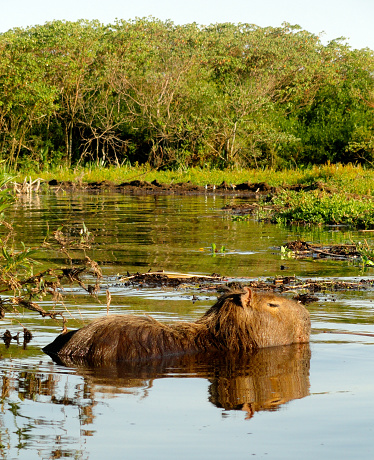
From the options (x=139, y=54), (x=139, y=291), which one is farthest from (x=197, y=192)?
(x=139, y=291)

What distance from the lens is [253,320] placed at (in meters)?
6.38

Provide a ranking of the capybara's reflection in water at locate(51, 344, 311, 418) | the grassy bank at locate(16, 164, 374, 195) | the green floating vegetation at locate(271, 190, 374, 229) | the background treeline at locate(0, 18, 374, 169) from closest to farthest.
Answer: the capybara's reflection in water at locate(51, 344, 311, 418) < the green floating vegetation at locate(271, 190, 374, 229) < the grassy bank at locate(16, 164, 374, 195) < the background treeline at locate(0, 18, 374, 169)

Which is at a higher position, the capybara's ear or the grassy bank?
the grassy bank

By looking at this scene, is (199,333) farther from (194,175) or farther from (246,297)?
(194,175)

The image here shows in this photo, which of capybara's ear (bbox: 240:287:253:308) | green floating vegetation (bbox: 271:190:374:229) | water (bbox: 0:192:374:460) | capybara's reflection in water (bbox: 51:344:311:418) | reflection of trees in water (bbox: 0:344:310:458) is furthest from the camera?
green floating vegetation (bbox: 271:190:374:229)

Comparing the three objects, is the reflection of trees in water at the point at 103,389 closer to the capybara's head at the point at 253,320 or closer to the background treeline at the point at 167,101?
the capybara's head at the point at 253,320

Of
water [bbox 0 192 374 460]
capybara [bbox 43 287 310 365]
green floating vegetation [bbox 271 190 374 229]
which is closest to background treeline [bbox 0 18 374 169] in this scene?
green floating vegetation [bbox 271 190 374 229]

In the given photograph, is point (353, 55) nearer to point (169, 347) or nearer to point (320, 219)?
point (320, 219)

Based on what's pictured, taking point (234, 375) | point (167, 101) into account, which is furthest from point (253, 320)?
point (167, 101)

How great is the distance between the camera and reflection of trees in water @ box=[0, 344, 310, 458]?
4.37m

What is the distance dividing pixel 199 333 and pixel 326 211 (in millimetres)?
11927

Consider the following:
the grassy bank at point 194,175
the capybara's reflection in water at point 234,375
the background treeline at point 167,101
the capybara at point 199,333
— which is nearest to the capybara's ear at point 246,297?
the capybara at point 199,333

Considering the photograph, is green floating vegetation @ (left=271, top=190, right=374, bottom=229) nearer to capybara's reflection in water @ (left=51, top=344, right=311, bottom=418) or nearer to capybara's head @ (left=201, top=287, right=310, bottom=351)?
capybara's head @ (left=201, top=287, right=310, bottom=351)

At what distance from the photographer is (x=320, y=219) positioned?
1792cm
